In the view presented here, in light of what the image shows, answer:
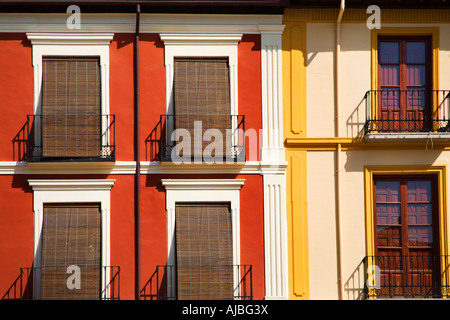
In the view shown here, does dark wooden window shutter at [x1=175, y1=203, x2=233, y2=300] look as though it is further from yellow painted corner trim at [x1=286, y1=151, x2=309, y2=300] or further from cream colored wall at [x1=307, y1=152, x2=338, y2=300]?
cream colored wall at [x1=307, y1=152, x2=338, y2=300]

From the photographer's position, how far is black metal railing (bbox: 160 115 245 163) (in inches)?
671

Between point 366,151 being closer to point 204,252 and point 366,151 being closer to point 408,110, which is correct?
point 408,110

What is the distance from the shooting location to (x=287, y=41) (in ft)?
58.5

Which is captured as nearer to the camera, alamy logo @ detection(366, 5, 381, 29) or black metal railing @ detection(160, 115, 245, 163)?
black metal railing @ detection(160, 115, 245, 163)

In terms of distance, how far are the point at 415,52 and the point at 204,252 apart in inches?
252

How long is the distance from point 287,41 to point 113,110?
13.3ft

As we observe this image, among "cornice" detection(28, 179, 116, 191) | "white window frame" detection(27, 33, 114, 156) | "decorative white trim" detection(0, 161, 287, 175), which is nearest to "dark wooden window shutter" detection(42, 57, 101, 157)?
"white window frame" detection(27, 33, 114, 156)

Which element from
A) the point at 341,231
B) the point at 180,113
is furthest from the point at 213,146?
the point at 341,231

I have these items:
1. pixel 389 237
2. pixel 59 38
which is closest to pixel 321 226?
pixel 389 237

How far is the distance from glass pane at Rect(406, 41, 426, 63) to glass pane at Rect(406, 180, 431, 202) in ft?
8.86

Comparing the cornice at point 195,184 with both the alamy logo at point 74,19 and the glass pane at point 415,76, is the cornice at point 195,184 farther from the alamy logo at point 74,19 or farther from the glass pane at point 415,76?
the glass pane at point 415,76

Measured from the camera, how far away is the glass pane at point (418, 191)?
17.6 m

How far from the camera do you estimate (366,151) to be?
692 inches

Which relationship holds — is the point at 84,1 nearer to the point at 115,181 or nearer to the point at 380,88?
the point at 115,181
